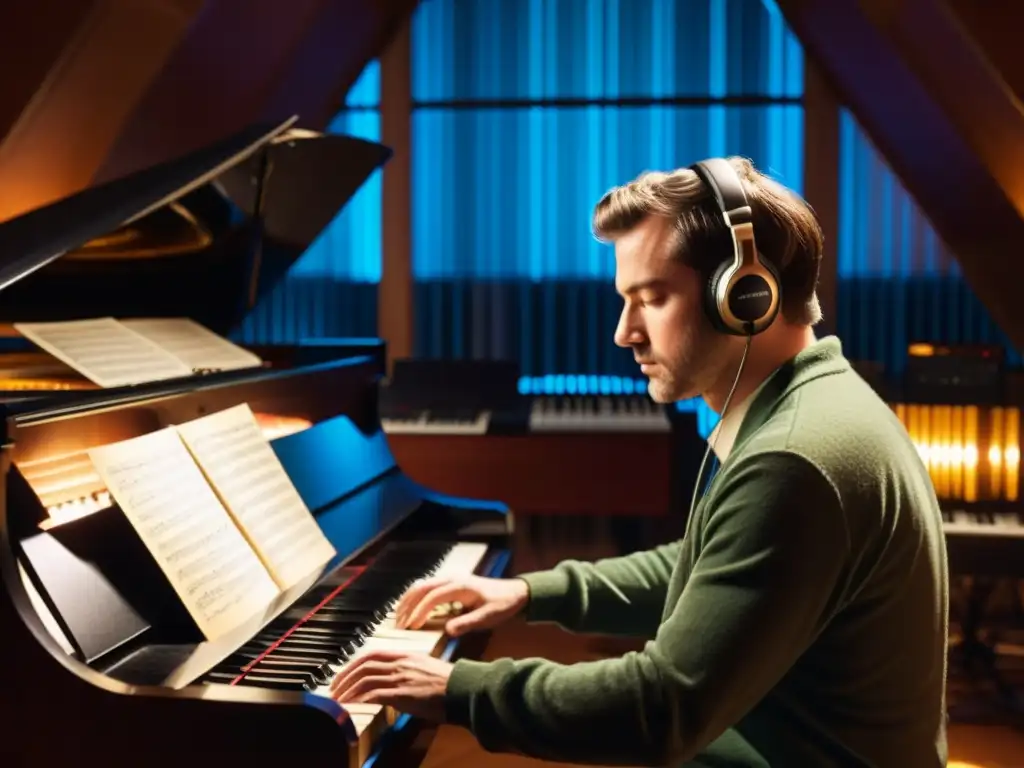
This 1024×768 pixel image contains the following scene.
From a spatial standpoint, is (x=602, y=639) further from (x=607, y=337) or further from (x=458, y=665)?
(x=458, y=665)

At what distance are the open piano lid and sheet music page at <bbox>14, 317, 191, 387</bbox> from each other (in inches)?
10.9

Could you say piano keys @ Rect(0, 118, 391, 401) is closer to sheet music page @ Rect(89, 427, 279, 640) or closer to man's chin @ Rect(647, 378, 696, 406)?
sheet music page @ Rect(89, 427, 279, 640)

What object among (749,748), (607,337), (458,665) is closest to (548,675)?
(458,665)

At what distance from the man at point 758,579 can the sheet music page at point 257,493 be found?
1.42 ft

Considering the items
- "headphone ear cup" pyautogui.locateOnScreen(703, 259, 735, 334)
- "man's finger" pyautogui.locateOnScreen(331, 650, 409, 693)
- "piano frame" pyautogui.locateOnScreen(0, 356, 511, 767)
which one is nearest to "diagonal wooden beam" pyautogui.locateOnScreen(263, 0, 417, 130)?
"piano frame" pyautogui.locateOnScreen(0, 356, 511, 767)

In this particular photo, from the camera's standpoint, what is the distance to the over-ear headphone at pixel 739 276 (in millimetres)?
1251

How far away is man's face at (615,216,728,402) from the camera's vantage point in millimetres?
1341

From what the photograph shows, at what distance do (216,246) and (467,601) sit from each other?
135 centimetres

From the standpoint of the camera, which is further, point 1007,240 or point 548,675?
point 1007,240

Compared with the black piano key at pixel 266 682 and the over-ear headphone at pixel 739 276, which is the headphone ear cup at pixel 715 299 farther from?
the black piano key at pixel 266 682

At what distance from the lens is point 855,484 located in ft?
3.84

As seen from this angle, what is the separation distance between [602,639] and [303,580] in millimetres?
2658

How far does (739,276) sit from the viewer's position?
1.25 meters

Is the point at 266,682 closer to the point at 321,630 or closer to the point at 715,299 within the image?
the point at 321,630
